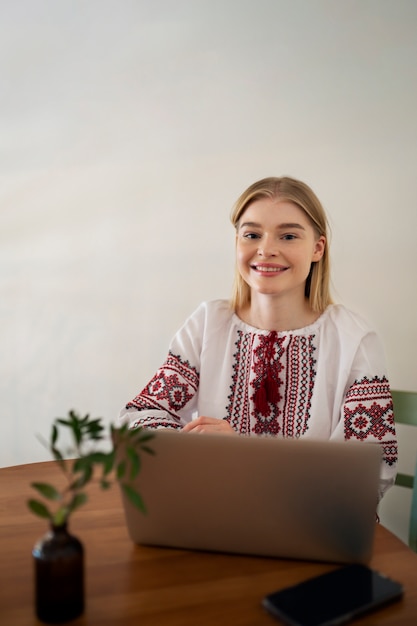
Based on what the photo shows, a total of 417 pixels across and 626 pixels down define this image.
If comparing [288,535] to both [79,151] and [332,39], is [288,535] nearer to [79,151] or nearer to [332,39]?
[332,39]

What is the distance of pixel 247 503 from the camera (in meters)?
0.87

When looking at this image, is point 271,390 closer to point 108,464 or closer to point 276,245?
point 276,245

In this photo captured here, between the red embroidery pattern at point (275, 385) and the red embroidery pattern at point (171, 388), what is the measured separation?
111 millimetres

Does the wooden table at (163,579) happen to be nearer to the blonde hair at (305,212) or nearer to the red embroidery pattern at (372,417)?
the red embroidery pattern at (372,417)

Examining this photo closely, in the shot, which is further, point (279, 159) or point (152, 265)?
point (152, 265)

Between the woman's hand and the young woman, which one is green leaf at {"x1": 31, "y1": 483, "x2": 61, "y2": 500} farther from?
the young woman

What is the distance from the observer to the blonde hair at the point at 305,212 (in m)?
1.57

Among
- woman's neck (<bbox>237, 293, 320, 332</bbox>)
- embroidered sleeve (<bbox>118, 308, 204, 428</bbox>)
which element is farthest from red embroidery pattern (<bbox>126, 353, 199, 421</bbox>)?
woman's neck (<bbox>237, 293, 320, 332</bbox>)

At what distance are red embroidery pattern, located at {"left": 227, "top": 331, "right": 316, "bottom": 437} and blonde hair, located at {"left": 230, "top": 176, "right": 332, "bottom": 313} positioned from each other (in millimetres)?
137

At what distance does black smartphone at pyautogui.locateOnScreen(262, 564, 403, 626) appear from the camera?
0.74 m

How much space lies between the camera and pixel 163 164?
2.18 metres

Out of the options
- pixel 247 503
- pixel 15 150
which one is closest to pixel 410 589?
pixel 247 503

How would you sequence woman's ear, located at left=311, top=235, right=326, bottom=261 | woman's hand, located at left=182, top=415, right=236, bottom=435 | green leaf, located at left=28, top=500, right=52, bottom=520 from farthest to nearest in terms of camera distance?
1. woman's ear, located at left=311, top=235, right=326, bottom=261
2. woman's hand, located at left=182, top=415, right=236, bottom=435
3. green leaf, located at left=28, top=500, right=52, bottom=520

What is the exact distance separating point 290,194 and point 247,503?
2.96 ft
